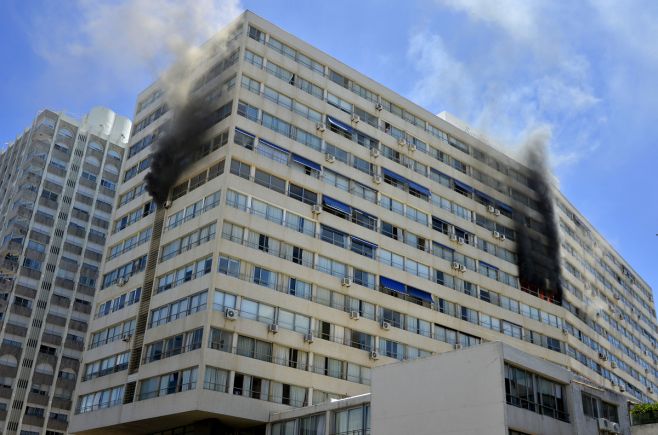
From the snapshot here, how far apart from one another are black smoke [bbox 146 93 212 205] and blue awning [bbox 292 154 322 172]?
6540 millimetres

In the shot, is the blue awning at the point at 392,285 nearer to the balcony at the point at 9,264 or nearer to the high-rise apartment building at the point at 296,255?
the high-rise apartment building at the point at 296,255

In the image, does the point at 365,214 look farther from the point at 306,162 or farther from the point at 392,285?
the point at 306,162

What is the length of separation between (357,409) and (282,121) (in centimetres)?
2282

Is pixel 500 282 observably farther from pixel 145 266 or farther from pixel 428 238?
pixel 145 266

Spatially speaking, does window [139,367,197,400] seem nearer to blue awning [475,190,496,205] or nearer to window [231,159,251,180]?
window [231,159,251,180]

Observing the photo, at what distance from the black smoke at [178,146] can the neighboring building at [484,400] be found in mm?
22442

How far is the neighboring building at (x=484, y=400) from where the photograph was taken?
29984mm

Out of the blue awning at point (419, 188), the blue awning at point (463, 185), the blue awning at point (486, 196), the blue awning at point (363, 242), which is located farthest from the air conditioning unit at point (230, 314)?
the blue awning at point (486, 196)

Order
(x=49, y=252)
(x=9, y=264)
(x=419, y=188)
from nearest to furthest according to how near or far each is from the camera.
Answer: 1. (x=419, y=188)
2. (x=9, y=264)
3. (x=49, y=252)

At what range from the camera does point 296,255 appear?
47.8 m

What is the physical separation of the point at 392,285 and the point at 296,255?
8.73 meters

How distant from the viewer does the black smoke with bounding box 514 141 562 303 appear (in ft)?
215

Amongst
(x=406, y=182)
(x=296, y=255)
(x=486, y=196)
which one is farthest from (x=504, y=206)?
(x=296, y=255)

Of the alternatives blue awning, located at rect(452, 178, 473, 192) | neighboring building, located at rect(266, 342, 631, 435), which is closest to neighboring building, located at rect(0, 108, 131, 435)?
blue awning, located at rect(452, 178, 473, 192)
